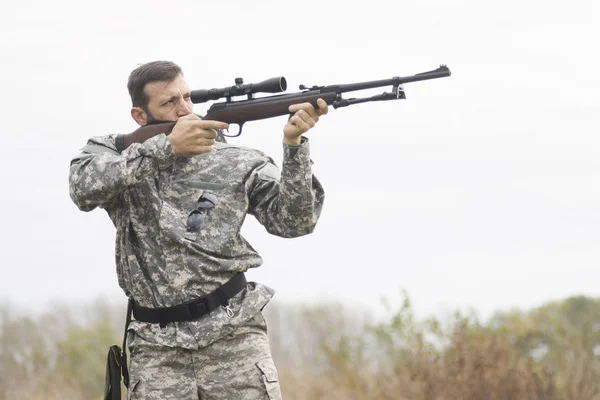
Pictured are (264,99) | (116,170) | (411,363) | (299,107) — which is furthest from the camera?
(411,363)

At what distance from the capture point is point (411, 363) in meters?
7.41

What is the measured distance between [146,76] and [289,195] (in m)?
1.03

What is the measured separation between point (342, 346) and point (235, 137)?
13.0ft

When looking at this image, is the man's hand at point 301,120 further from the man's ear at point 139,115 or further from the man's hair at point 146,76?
the man's ear at point 139,115

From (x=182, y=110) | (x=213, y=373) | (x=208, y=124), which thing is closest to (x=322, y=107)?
Answer: (x=208, y=124)

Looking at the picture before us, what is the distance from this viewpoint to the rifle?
4.71 m

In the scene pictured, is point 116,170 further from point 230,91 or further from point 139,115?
point 230,91

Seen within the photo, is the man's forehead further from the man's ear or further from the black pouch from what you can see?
the black pouch

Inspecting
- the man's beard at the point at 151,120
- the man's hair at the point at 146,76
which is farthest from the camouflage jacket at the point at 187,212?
the man's hair at the point at 146,76

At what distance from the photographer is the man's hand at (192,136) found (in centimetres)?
468

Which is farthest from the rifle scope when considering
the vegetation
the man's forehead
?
the vegetation

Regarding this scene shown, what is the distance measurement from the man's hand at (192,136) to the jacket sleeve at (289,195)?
325 millimetres

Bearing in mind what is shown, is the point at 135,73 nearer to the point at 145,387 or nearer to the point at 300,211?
the point at 300,211

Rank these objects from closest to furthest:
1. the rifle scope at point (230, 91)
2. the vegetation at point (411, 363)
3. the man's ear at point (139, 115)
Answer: the rifle scope at point (230, 91) → the man's ear at point (139, 115) → the vegetation at point (411, 363)
